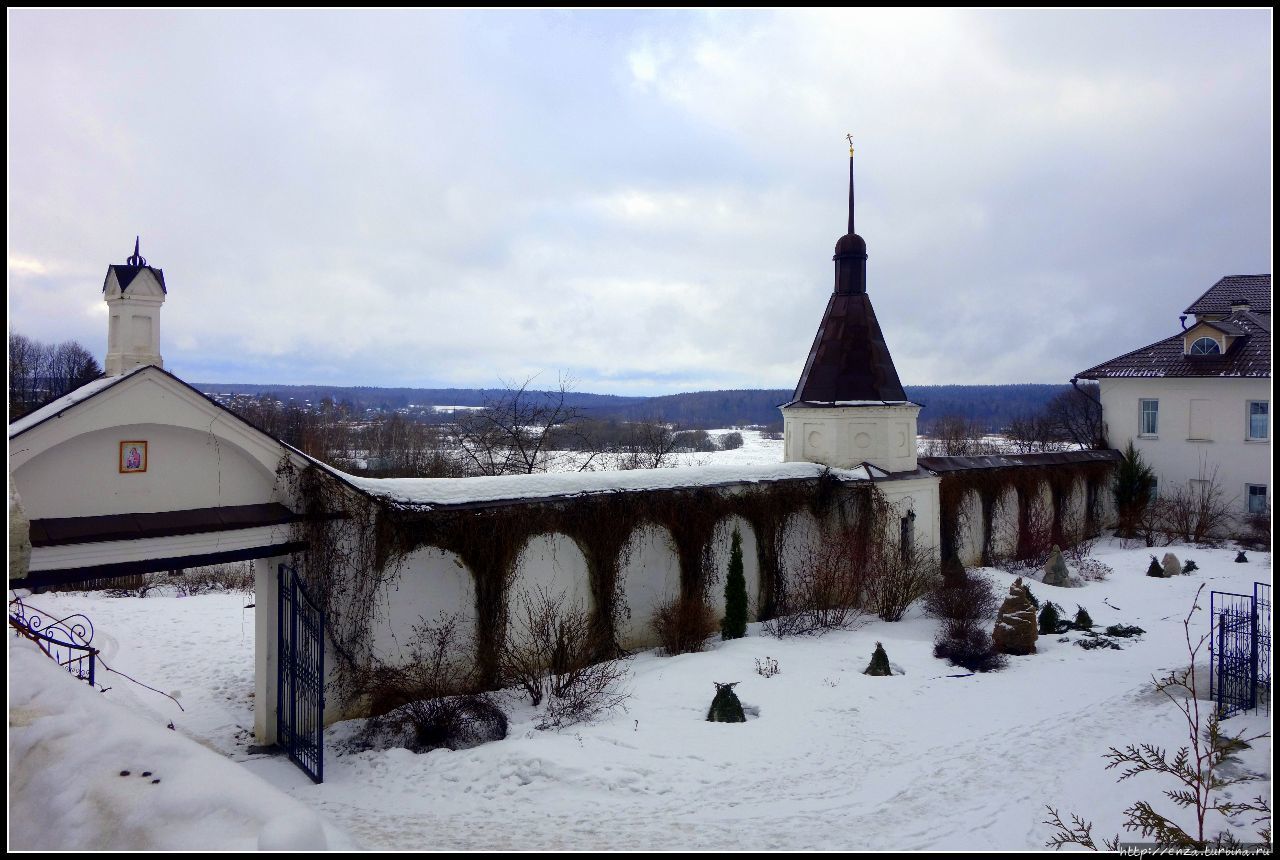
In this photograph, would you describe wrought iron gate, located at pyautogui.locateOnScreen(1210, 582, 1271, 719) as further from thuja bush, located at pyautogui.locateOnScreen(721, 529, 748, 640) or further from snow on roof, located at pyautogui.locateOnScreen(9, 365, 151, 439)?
snow on roof, located at pyautogui.locateOnScreen(9, 365, 151, 439)

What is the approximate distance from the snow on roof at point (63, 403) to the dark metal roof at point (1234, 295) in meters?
32.2

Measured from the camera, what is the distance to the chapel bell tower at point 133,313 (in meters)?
8.86

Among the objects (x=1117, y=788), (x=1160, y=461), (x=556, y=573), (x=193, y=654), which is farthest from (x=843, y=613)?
(x=1160, y=461)

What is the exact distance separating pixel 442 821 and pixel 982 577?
1378 cm

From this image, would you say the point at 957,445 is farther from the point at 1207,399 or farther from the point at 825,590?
the point at 825,590

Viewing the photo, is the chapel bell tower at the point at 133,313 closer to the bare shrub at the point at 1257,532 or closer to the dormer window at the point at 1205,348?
the bare shrub at the point at 1257,532

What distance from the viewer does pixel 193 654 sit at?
46.6 ft

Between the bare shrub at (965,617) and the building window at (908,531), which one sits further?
the building window at (908,531)

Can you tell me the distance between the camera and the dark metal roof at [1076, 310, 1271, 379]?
24.7 meters

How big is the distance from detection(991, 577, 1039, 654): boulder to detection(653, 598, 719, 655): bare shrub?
16.4 feet

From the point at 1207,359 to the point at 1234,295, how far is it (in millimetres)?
4529

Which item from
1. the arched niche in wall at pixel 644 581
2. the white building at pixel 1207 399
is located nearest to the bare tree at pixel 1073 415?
the white building at pixel 1207 399

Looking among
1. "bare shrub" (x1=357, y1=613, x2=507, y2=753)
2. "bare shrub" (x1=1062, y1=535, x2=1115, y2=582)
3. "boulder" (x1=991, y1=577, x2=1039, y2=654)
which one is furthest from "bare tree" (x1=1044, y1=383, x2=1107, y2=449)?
"bare shrub" (x1=357, y1=613, x2=507, y2=753)

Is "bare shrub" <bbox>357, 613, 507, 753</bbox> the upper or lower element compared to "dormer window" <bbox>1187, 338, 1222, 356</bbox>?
lower
